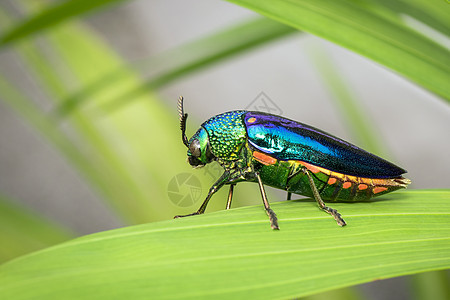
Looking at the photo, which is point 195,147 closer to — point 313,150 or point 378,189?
point 313,150

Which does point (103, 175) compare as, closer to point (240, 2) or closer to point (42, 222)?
point (42, 222)

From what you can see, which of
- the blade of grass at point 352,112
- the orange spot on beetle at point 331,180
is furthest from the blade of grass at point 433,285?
the orange spot on beetle at point 331,180

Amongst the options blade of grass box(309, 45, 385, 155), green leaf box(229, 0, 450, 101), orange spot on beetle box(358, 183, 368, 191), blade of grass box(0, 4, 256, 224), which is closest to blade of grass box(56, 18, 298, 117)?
blade of grass box(0, 4, 256, 224)

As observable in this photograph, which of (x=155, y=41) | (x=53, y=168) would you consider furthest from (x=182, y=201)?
(x=155, y=41)

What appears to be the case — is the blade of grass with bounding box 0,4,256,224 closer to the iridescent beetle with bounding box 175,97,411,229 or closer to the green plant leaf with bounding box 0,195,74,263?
the green plant leaf with bounding box 0,195,74,263

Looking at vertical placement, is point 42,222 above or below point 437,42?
above

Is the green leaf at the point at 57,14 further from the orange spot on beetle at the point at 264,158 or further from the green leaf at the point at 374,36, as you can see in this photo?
the orange spot on beetle at the point at 264,158

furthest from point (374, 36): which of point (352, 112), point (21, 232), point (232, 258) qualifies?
point (21, 232)
